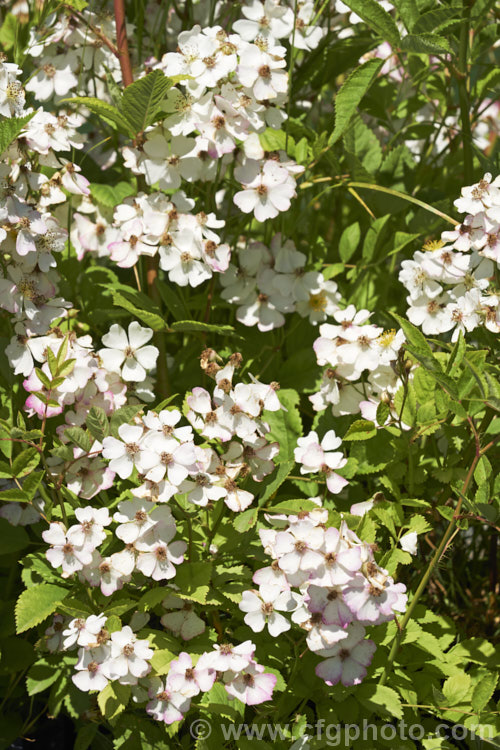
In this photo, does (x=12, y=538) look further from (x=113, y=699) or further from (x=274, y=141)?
(x=274, y=141)

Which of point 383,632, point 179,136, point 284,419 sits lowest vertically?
point 383,632

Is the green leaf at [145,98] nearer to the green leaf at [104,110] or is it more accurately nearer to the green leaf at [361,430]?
the green leaf at [104,110]

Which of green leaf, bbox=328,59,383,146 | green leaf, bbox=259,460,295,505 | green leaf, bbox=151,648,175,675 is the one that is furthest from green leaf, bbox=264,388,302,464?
green leaf, bbox=328,59,383,146

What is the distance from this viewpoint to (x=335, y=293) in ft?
4.91

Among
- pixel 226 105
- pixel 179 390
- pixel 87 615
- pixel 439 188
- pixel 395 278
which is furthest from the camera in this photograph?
pixel 439 188

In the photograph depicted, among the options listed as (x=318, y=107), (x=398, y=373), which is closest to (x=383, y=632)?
(x=398, y=373)

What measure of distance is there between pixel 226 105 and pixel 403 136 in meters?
0.59

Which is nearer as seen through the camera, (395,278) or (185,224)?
(185,224)

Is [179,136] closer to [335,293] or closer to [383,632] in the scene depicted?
[335,293]

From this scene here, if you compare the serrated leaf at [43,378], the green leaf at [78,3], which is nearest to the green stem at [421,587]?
the serrated leaf at [43,378]

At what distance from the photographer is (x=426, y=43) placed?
1146mm

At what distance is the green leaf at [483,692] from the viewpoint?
1.10 meters

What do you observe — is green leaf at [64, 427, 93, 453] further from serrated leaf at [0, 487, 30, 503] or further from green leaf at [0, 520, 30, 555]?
green leaf at [0, 520, 30, 555]

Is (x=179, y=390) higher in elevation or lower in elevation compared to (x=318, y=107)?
lower
